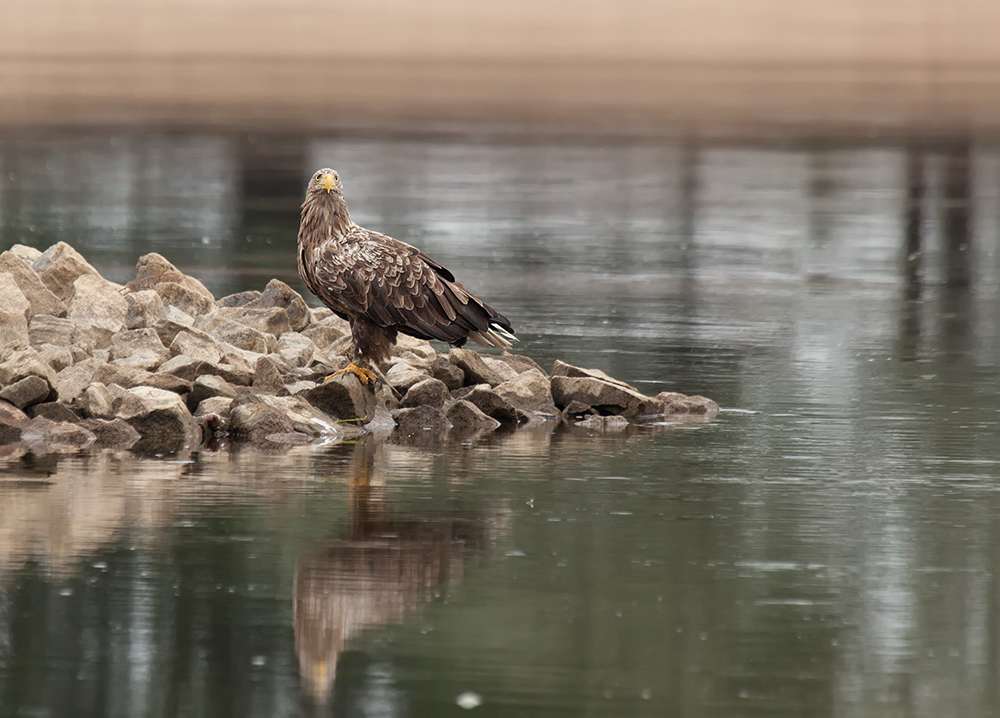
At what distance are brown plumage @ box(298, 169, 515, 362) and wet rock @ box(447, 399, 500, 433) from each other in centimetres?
50

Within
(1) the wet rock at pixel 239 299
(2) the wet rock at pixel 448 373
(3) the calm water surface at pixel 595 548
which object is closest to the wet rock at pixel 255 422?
(3) the calm water surface at pixel 595 548

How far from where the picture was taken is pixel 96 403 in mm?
10672

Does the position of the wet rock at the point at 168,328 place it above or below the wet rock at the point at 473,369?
above

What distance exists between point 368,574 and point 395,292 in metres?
4.24

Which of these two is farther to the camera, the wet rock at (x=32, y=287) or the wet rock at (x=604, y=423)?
the wet rock at (x=32, y=287)

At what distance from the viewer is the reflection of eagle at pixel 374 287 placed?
11617 millimetres

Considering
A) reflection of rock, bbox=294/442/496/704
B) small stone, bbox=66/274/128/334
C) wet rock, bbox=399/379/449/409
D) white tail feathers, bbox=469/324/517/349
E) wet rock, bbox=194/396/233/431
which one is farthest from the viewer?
small stone, bbox=66/274/128/334

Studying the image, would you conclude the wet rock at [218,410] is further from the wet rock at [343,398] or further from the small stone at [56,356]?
the small stone at [56,356]

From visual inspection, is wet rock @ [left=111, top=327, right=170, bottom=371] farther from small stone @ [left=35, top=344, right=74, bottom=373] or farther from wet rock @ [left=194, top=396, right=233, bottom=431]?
wet rock @ [left=194, top=396, right=233, bottom=431]

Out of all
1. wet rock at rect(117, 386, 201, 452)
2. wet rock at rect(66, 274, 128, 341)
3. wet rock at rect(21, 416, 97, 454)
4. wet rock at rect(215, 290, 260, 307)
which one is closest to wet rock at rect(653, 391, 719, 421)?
wet rock at rect(117, 386, 201, 452)

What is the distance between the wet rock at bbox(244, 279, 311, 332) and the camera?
1389 centimetres

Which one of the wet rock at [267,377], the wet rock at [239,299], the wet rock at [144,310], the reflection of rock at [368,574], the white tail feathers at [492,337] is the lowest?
the reflection of rock at [368,574]

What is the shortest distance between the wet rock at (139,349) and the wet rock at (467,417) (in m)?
1.92

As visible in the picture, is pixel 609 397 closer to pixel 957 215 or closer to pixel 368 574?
pixel 368 574
